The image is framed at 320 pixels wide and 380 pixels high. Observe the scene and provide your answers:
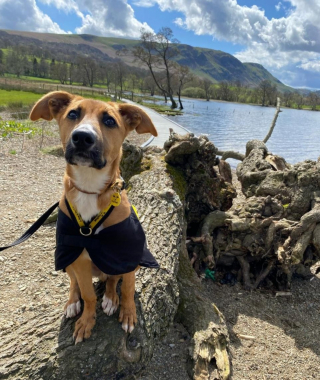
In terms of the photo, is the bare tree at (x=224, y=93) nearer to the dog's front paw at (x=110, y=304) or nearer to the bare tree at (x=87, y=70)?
the bare tree at (x=87, y=70)

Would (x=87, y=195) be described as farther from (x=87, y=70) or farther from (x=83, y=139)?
(x=87, y=70)

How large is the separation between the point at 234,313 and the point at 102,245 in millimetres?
3297

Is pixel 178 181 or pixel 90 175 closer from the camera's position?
pixel 90 175

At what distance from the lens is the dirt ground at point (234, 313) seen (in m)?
3.84

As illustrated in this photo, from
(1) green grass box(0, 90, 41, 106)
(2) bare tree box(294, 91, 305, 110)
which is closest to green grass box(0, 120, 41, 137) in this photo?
(1) green grass box(0, 90, 41, 106)

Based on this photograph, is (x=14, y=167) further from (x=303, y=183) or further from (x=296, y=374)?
(x=296, y=374)

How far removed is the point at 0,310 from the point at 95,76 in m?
109

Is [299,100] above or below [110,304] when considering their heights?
above

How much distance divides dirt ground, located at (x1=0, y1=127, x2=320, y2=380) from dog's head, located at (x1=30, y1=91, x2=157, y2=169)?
1.72 metres

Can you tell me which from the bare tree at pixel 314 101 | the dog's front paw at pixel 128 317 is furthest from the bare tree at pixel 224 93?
the dog's front paw at pixel 128 317

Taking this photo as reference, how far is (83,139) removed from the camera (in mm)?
2256

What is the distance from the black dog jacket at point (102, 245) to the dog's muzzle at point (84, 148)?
0.58 m

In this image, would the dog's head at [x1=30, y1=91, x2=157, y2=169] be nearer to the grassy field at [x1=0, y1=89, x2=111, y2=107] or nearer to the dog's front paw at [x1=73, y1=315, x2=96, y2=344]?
the dog's front paw at [x1=73, y1=315, x2=96, y2=344]

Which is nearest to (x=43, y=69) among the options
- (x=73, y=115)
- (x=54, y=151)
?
(x=54, y=151)
